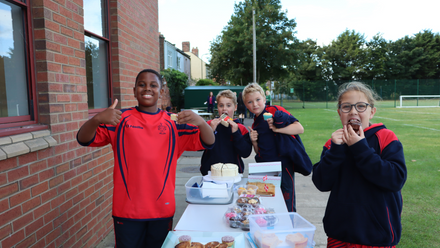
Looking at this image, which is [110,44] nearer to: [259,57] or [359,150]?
[359,150]

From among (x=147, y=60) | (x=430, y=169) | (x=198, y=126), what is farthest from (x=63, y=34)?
(x=430, y=169)

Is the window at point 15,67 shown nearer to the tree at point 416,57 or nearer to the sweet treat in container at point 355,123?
the sweet treat in container at point 355,123

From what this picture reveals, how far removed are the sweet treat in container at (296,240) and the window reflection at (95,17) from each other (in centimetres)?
336

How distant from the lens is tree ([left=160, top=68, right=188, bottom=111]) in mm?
24375

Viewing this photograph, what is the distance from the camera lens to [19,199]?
2.19m

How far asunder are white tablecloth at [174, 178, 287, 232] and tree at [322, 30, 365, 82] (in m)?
49.8

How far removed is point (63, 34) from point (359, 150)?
2829 millimetres

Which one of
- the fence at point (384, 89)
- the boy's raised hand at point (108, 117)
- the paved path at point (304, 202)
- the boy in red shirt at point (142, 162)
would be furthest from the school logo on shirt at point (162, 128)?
the fence at point (384, 89)

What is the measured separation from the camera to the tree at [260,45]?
32.6m

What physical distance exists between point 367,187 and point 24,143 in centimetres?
254

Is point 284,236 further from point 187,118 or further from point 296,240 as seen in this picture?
point 187,118

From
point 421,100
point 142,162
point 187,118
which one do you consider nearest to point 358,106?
point 187,118

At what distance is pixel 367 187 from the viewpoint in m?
1.79

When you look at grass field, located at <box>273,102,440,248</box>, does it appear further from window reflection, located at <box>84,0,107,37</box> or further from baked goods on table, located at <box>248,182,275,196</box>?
window reflection, located at <box>84,0,107,37</box>
